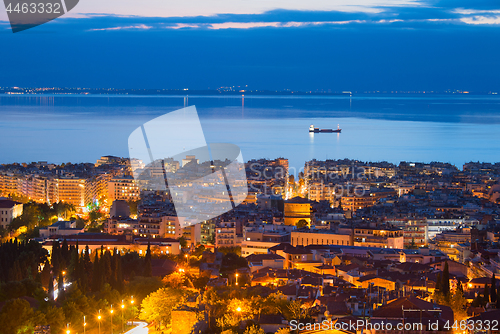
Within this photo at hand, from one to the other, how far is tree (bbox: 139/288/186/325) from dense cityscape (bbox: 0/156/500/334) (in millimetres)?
14

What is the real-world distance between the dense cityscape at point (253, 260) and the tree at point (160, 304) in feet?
0.05

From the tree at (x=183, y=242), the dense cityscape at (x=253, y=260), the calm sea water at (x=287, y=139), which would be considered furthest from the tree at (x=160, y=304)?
the calm sea water at (x=287, y=139)

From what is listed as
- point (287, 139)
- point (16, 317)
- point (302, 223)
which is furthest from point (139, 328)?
point (287, 139)

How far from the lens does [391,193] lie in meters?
19.7

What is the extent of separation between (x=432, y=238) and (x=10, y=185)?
12.1 metres

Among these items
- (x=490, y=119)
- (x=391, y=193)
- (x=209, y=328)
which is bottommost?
(x=209, y=328)

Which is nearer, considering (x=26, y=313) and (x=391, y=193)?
(x=26, y=313)

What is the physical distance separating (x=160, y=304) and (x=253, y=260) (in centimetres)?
315

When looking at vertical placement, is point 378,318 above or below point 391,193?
below

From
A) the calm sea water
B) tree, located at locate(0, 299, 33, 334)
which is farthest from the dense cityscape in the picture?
the calm sea water

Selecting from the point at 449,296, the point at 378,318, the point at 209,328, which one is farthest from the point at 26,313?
the point at 449,296

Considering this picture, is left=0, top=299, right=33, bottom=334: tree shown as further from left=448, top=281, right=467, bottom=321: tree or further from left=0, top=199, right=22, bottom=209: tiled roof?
left=0, top=199, right=22, bottom=209: tiled roof

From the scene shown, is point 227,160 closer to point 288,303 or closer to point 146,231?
point 146,231

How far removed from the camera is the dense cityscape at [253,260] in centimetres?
643
